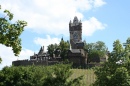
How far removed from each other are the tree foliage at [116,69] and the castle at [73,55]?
82674 millimetres

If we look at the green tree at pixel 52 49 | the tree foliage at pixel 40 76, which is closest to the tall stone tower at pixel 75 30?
the green tree at pixel 52 49

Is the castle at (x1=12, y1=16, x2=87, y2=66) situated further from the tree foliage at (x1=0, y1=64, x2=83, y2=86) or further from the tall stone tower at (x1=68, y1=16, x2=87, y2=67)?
the tree foliage at (x1=0, y1=64, x2=83, y2=86)

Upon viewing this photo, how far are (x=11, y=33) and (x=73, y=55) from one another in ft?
332

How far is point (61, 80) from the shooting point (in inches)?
1425

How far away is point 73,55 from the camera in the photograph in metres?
119

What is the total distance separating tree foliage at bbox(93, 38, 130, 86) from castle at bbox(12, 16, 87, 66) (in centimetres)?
8267

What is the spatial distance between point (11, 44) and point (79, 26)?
169818mm

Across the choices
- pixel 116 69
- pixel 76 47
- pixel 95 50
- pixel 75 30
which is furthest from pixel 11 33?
pixel 75 30

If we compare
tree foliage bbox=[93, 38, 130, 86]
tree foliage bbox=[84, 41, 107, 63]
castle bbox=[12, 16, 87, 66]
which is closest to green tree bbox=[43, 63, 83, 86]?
tree foliage bbox=[93, 38, 130, 86]

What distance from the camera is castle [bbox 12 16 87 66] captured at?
117 meters

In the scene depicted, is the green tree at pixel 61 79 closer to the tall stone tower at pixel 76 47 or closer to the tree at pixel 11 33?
the tree at pixel 11 33

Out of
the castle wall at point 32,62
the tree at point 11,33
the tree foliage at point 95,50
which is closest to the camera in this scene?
the tree at point 11,33

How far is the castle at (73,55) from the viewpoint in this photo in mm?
117381

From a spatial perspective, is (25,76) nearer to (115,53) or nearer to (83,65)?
(115,53)
